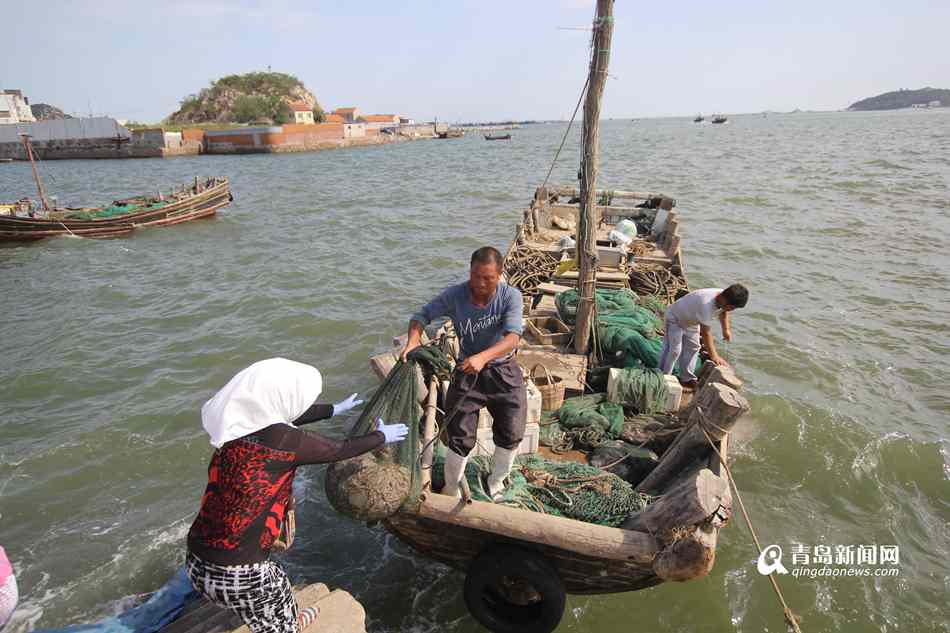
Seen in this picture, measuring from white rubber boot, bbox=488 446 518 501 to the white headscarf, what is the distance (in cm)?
161

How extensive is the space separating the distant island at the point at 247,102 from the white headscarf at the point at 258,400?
8743 centimetres

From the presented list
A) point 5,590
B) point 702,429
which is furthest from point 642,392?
point 5,590

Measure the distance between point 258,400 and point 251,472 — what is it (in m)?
0.34

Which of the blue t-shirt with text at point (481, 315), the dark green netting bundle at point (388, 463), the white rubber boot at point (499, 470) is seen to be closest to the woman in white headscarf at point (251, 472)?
the dark green netting bundle at point (388, 463)

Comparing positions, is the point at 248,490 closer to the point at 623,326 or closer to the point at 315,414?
the point at 315,414

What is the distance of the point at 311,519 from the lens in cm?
546

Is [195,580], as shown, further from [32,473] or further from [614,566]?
[32,473]

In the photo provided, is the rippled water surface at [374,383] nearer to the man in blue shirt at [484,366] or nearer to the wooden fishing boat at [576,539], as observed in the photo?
the wooden fishing boat at [576,539]

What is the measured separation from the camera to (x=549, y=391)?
515 centimetres

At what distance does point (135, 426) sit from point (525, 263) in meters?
6.51

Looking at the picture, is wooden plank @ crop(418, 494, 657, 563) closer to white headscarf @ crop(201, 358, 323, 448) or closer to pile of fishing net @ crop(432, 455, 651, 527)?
pile of fishing net @ crop(432, 455, 651, 527)

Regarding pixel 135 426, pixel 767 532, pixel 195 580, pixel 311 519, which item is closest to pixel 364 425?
pixel 195 580

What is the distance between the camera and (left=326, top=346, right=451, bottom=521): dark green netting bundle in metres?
3.02

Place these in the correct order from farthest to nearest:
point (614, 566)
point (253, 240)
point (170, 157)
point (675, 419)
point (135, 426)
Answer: point (170, 157) → point (253, 240) → point (135, 426) → point (675, 419) → point (614, 566)
